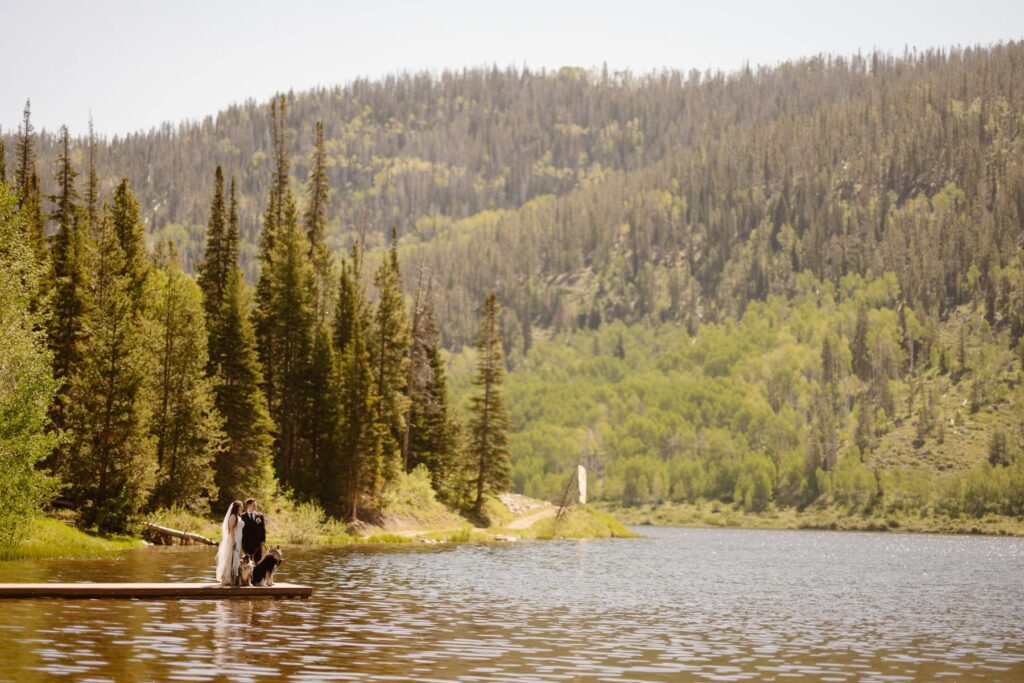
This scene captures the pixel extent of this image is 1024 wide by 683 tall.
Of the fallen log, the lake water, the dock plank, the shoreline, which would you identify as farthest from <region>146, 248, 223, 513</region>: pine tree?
the dock plank

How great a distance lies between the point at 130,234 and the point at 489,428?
42142 millimetres

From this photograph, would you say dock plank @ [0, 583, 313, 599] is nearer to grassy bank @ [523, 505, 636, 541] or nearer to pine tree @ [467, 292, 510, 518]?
pine tree @ [467, 292, 510, 518]

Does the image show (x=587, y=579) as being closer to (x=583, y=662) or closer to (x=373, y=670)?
(x=583, y=662)

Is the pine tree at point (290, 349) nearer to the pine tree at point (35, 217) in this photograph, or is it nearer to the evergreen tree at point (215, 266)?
the evergreen tree at point (215, 266)

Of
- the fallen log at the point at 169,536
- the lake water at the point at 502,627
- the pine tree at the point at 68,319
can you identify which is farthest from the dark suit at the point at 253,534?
the fallen log at the point at 169,536

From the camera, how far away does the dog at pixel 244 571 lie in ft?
138

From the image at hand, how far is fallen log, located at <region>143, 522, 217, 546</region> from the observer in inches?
2891

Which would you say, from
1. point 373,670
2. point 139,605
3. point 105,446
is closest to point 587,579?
point 105,446

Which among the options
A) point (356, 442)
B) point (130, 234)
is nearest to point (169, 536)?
point (356, 442)

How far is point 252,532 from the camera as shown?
4166 centimetres

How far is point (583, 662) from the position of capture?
105 feet

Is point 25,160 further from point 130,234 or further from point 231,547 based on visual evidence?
point 231,547

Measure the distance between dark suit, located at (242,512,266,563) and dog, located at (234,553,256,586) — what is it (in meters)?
0.23

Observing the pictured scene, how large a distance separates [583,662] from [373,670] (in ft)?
19.6
